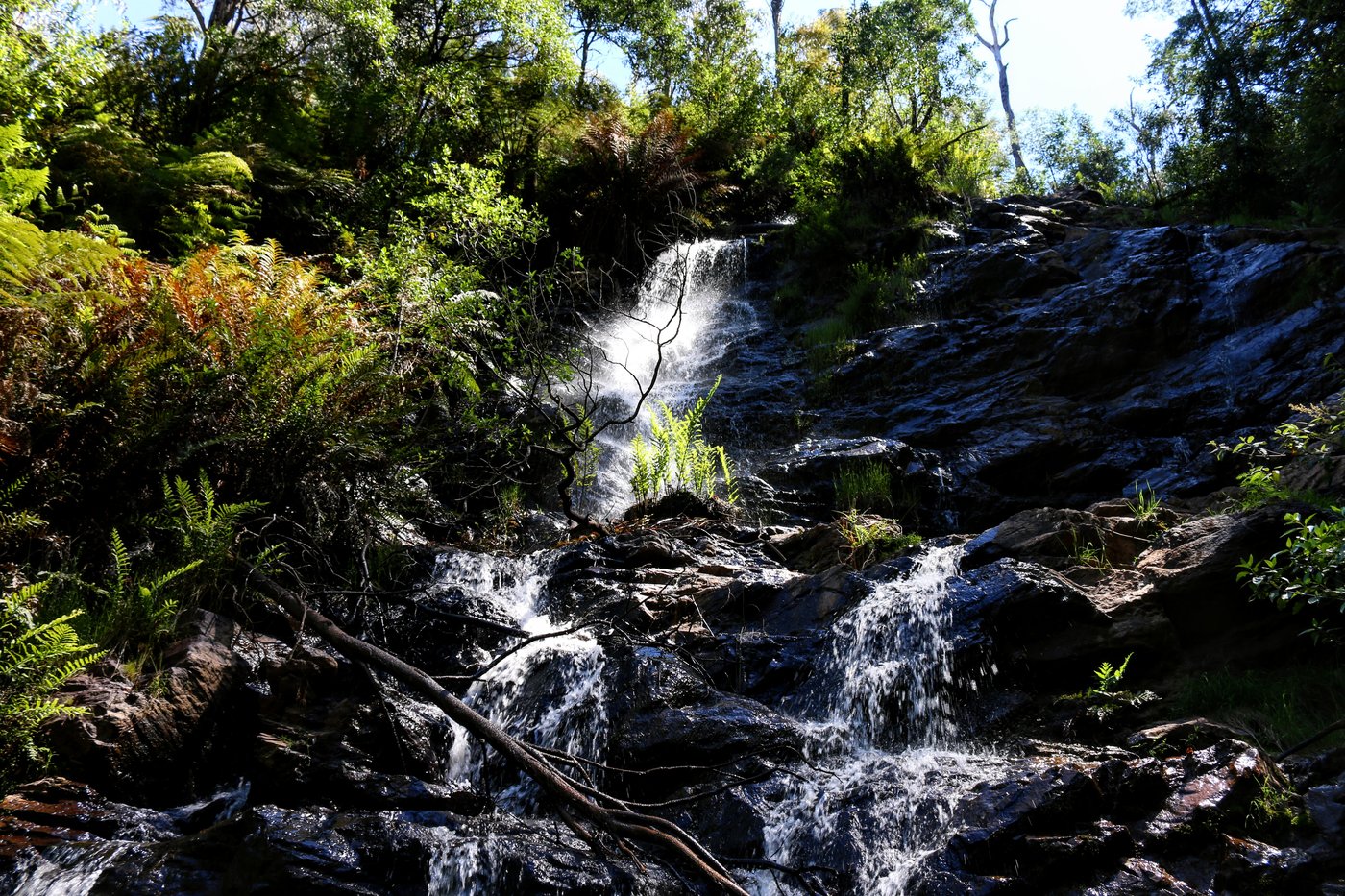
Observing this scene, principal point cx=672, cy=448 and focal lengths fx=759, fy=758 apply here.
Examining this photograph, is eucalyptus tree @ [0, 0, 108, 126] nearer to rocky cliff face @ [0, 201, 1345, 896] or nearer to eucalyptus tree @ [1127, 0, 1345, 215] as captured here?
rocky cliff face @ [0, 201, 1345, 896]

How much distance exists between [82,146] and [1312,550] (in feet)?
35.9

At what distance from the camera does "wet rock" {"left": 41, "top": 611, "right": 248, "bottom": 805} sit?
3381 millimetres

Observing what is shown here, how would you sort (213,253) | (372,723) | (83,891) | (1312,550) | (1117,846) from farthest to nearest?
(213,253) < (372,723) < (1312,550) < (1117,846) < (83,891)

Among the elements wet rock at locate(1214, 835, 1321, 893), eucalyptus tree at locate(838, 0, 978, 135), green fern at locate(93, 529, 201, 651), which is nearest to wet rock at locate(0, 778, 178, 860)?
green fern at locate(93, 529, 201, 651)

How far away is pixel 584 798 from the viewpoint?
313 cm

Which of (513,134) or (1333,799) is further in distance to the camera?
(513,134)

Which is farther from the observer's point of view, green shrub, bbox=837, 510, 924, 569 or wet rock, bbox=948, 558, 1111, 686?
green shrub, bbox=837, 510, 924, 569

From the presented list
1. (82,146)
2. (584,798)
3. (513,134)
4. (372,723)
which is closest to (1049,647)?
(584,798)

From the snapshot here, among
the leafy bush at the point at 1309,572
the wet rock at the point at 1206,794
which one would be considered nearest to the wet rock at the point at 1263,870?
the wet rock at the point at 1206,794

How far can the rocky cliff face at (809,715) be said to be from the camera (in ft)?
9.88

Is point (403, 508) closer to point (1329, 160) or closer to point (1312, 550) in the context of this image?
point (1312, 550)

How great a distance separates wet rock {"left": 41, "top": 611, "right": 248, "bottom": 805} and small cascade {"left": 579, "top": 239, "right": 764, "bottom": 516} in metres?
4.29

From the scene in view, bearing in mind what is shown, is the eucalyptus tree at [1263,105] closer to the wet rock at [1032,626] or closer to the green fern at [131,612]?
the wet rock at [1032,626]

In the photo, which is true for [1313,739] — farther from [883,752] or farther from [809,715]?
[809,715]
